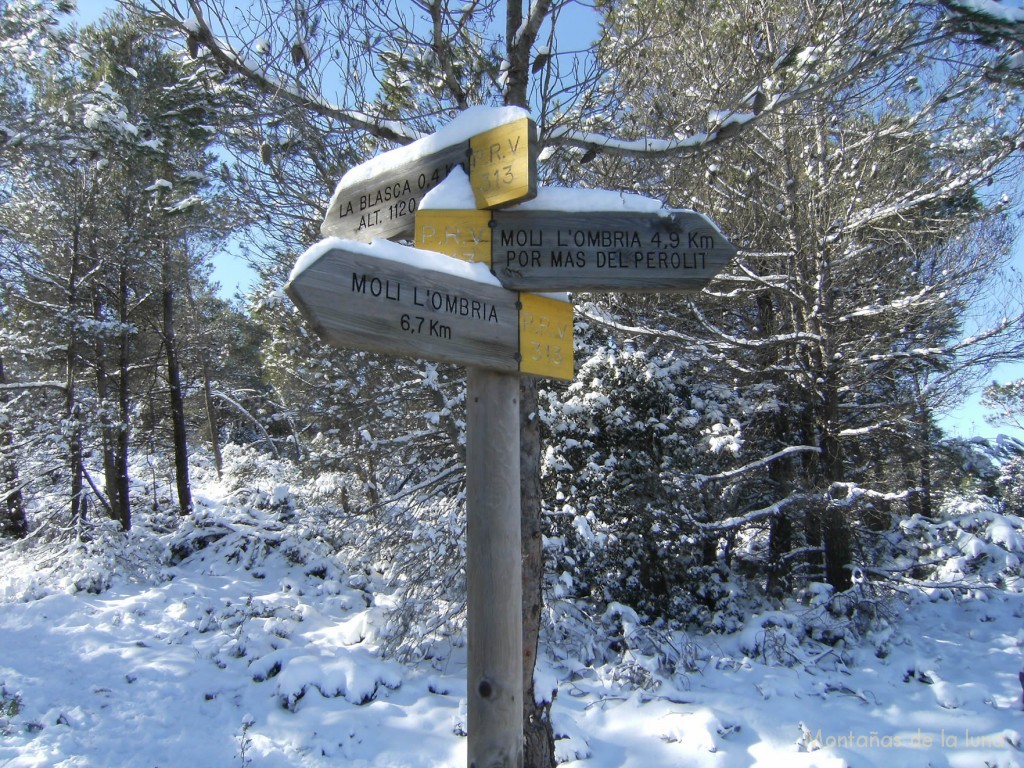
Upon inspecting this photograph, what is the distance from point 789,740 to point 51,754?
5.70 m

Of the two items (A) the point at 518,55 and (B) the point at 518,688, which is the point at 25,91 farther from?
(B) the point at 518,688

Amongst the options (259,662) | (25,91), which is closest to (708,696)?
(259,662)

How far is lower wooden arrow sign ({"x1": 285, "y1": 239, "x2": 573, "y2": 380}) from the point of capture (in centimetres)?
176

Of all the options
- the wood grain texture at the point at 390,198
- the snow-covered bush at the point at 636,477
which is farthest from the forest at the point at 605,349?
the wood grain texture at the point at 390,198

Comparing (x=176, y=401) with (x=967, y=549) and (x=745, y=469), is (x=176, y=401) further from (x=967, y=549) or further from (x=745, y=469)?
(x=967, y=549)

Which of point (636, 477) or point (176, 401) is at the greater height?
point (176, 401)

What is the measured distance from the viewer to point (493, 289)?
2.17 m

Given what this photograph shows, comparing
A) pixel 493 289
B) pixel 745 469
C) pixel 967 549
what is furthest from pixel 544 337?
pixel 967 549

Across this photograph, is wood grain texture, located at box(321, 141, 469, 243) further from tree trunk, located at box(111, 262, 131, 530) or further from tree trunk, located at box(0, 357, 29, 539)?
tree trunk, located at box(111, 262, 131, 530)

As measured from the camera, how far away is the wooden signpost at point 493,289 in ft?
6.31

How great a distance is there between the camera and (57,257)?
12453 millimetres

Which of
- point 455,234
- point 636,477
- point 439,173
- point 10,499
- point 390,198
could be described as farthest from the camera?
point 10,499

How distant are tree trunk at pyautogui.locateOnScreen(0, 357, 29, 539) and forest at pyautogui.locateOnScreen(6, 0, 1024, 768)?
68mm

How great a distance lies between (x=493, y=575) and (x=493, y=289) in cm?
89
